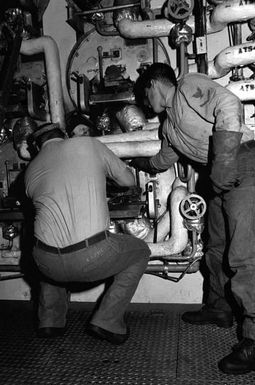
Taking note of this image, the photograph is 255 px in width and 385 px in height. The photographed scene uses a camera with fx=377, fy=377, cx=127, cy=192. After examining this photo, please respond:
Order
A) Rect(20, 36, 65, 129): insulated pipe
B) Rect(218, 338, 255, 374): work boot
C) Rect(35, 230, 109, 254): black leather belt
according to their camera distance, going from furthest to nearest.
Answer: Rect(20, 36, 65, 129): insulated pipe → Rect(35, 230, 109, 254): black leather belt → Rect(218, 338, 255, 374): work boot

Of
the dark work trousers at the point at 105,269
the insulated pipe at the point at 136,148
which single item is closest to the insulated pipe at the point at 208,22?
the insulated pipe at the point at 136,148

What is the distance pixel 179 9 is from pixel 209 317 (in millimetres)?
2123

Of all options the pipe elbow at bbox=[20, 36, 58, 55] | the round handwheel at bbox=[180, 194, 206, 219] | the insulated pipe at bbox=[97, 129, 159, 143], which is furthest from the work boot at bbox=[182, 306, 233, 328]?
the pipe elbow at bbox=[20, 36, 58, 55]

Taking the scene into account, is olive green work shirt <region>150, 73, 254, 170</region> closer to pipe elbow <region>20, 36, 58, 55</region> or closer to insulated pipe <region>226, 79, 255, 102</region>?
insulated pipe <region>226, 79, 255, 102</region>

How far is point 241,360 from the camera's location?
187 cm

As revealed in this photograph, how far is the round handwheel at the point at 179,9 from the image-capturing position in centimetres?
268

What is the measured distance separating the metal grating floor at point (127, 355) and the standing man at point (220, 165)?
0.36 feet

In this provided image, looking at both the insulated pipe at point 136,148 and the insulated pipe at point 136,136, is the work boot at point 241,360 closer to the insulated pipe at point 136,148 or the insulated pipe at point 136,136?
the insulated pipe at point 136,148

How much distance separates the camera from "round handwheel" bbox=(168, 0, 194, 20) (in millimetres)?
2678

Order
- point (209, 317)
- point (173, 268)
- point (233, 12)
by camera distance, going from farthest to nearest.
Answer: point (173, 268) → point (233, 12) → point (209, 317)

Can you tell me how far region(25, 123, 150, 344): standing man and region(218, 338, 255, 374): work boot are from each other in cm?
61

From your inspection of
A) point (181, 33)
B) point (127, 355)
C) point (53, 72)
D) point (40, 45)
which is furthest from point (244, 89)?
point (127, 355)

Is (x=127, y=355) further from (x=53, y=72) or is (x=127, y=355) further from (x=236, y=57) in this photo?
(x=53, y=72)

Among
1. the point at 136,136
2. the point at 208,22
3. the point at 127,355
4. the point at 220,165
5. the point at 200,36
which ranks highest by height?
the point at 208,22
